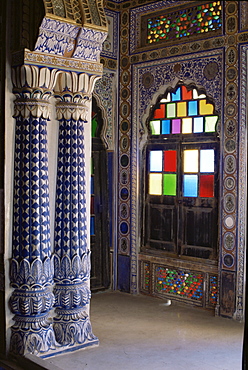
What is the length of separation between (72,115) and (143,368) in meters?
2.20

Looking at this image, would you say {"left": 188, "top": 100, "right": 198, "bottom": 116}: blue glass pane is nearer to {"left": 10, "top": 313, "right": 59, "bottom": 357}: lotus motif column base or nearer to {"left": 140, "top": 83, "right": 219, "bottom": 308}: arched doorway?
{"left": 140, "top": 83, "right": 219, "bottom": 308}: arched doorway

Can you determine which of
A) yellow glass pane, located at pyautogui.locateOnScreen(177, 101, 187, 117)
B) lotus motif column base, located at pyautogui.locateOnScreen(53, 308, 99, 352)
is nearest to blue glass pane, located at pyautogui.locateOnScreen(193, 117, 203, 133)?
yellow glass pane, located at pyautogui.locateOnScreen(177, 101, 187, 117)

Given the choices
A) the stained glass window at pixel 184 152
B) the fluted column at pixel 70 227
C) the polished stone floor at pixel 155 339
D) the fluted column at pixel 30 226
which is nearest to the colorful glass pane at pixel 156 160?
the stained glass window at pixel 184 152

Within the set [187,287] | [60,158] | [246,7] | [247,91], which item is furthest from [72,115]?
[187,287]

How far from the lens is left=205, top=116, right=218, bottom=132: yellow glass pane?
20.6 ft

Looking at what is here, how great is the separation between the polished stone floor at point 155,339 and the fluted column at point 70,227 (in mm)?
258

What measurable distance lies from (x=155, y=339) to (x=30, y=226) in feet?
5.64

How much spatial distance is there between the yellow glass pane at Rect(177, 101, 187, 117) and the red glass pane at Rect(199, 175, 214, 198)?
31.8 inches

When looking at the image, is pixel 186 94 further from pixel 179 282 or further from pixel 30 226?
pixel 30 226

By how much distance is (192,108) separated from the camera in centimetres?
651

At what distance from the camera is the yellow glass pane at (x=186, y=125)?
656 cm

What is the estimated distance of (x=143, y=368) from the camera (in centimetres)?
439

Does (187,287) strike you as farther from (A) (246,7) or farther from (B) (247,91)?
(A) (246,7)

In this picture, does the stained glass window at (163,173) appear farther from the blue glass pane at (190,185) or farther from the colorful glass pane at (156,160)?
the blue glass pane at (190,185)
